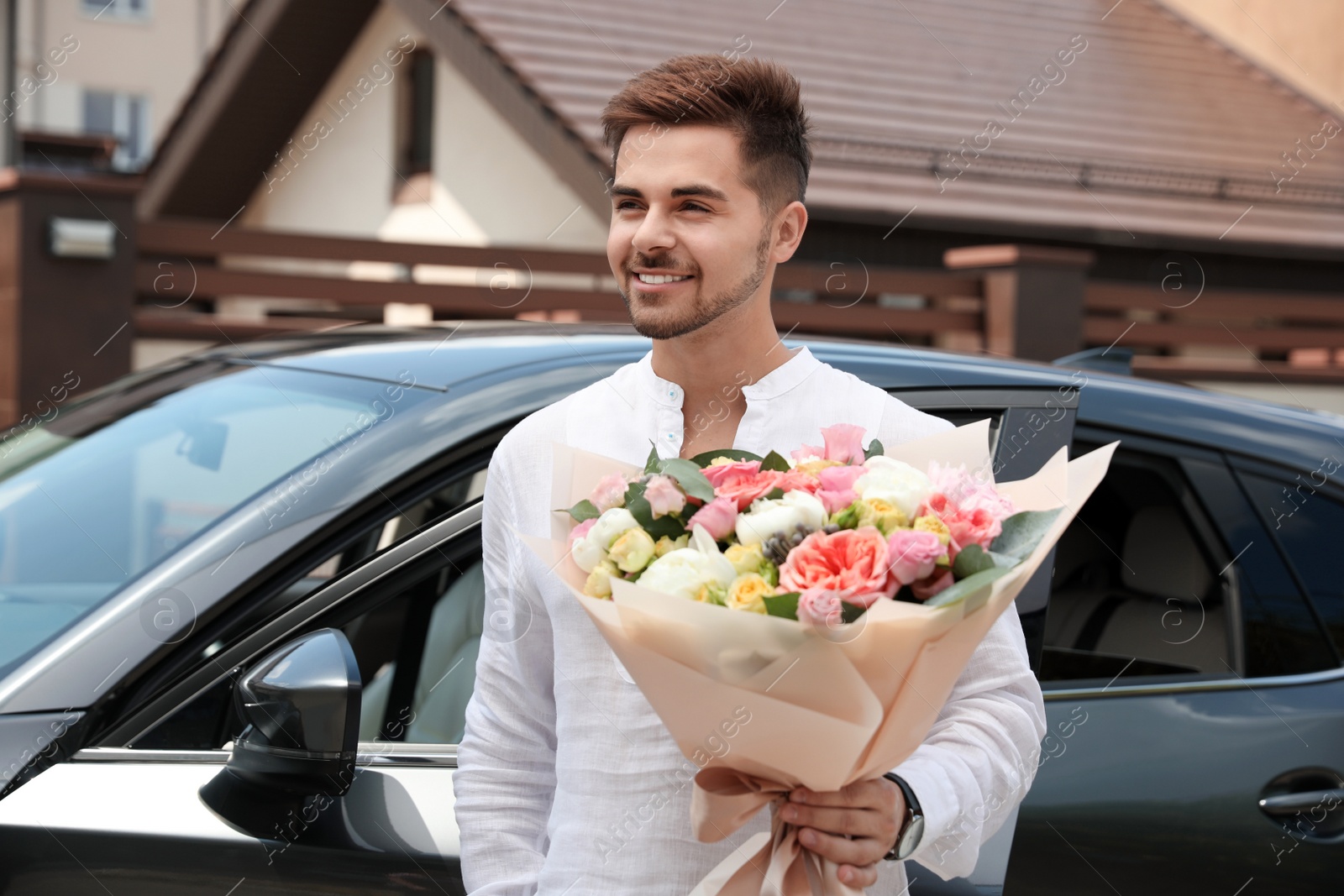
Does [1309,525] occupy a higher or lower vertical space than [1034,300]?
lower

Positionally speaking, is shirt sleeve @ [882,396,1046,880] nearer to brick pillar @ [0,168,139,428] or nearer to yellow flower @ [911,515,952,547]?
yellow flower @ [911,515,952,547]

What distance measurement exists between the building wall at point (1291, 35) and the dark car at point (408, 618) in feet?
54.5

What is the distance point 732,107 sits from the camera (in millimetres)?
1887

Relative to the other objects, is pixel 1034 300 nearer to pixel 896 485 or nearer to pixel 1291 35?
pixel 896 485

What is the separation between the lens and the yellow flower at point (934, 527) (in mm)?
1521

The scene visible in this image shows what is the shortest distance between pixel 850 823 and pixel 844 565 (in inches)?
12.7

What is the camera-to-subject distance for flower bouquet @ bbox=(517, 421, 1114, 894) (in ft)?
4.71

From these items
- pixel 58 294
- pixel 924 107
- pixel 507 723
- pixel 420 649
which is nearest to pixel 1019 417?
pixel 507 723

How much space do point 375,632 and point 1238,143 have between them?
1384cm

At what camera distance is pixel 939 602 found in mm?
1454

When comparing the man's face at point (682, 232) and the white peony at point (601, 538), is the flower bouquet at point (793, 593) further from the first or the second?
the man's face at point (682, 232)

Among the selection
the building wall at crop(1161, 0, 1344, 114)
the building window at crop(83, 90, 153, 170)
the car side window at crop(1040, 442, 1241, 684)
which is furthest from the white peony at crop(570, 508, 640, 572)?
the building window at crop(83, 90, 153, 170)

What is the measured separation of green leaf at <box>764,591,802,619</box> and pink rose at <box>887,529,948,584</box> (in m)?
0.12

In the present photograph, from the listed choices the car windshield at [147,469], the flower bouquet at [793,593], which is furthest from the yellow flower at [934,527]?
the car windshield at [147,469]
